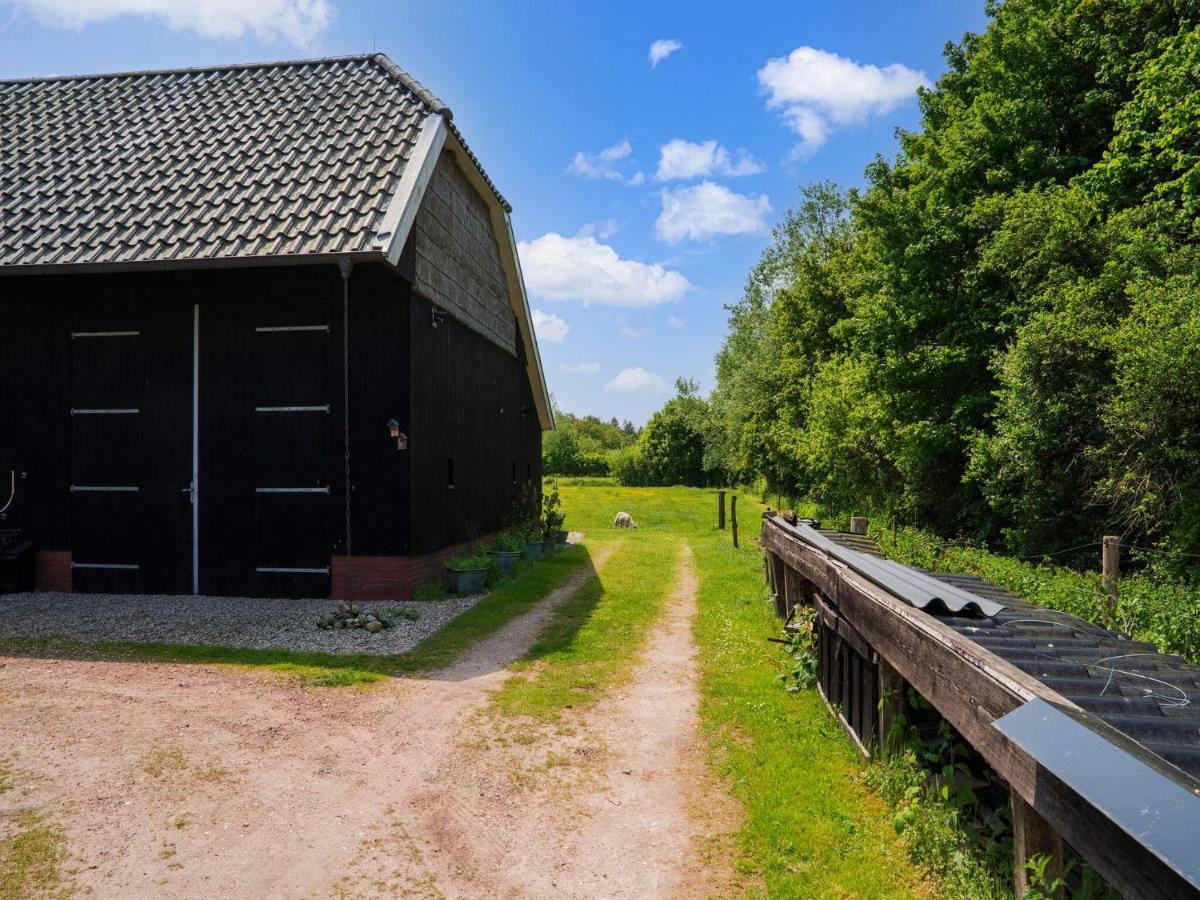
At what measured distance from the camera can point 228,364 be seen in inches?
411

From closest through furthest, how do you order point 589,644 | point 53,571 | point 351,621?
point 589,644, point 351,621, point 53,571

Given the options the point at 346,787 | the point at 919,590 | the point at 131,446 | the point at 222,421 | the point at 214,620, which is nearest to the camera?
the point at 346,787

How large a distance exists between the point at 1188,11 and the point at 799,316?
18145 millimetres

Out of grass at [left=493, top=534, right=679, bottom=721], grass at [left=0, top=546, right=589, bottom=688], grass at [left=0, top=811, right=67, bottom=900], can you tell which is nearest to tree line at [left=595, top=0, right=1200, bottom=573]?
grass at [left=493, top=534, right=679, bottom=721]

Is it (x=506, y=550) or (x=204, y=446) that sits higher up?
(x=204, y=446)

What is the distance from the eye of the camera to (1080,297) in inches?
494

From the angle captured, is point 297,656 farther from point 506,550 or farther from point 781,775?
point 506,550

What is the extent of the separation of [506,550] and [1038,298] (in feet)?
35.0

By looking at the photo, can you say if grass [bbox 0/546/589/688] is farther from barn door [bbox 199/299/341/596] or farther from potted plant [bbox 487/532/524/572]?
potted plant [bbox 487/532/524/572]

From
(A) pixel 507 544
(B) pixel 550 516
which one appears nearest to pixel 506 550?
(A) pixel 507 544

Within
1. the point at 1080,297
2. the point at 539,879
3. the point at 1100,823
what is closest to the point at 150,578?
the point at 539,879

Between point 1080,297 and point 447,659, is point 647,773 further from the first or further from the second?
point 1080,297

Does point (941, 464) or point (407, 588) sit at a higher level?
point (941, 464)

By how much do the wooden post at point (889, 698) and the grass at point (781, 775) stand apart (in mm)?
329
